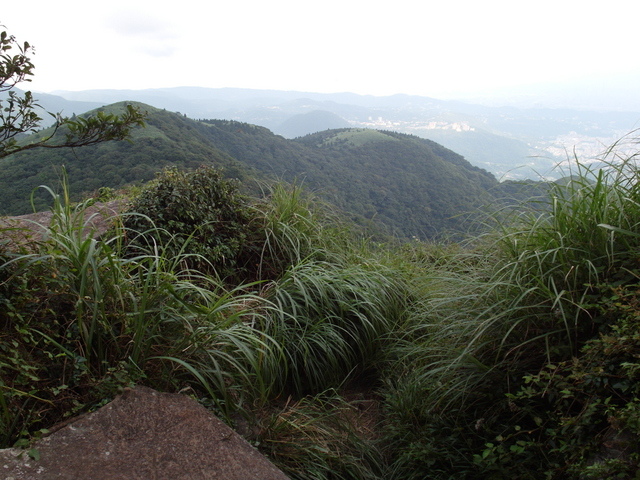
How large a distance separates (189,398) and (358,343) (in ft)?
4.34

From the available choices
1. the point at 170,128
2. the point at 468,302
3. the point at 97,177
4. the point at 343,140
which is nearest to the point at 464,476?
the point at 468,302

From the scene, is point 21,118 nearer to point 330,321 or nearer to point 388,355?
point 330,321

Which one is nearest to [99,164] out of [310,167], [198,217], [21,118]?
[198,217]

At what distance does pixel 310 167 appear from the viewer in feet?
90.6

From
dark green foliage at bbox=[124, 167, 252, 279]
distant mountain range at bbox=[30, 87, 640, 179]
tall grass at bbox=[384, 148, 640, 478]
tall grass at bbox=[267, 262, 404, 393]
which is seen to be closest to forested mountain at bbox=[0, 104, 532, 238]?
dark green foliage at bbox=[124, 167, 252, 279]

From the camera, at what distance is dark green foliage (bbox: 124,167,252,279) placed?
3.06 m

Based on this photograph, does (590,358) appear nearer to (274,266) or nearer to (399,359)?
(399,359)


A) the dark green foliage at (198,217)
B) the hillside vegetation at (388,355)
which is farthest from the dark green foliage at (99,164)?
the hillside vegetation at (388,355)

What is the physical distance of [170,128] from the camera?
63.4 feet

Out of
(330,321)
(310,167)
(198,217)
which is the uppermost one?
(198,217)

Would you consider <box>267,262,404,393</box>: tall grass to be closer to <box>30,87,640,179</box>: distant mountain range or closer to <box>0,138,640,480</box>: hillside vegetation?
<box>0,138,640,480</box>: hillside vegetation

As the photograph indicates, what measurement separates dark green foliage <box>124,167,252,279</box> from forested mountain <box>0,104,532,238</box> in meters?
0.75

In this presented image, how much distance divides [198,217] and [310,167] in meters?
24.9

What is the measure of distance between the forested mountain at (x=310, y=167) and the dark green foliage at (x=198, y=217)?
75 centimetres
